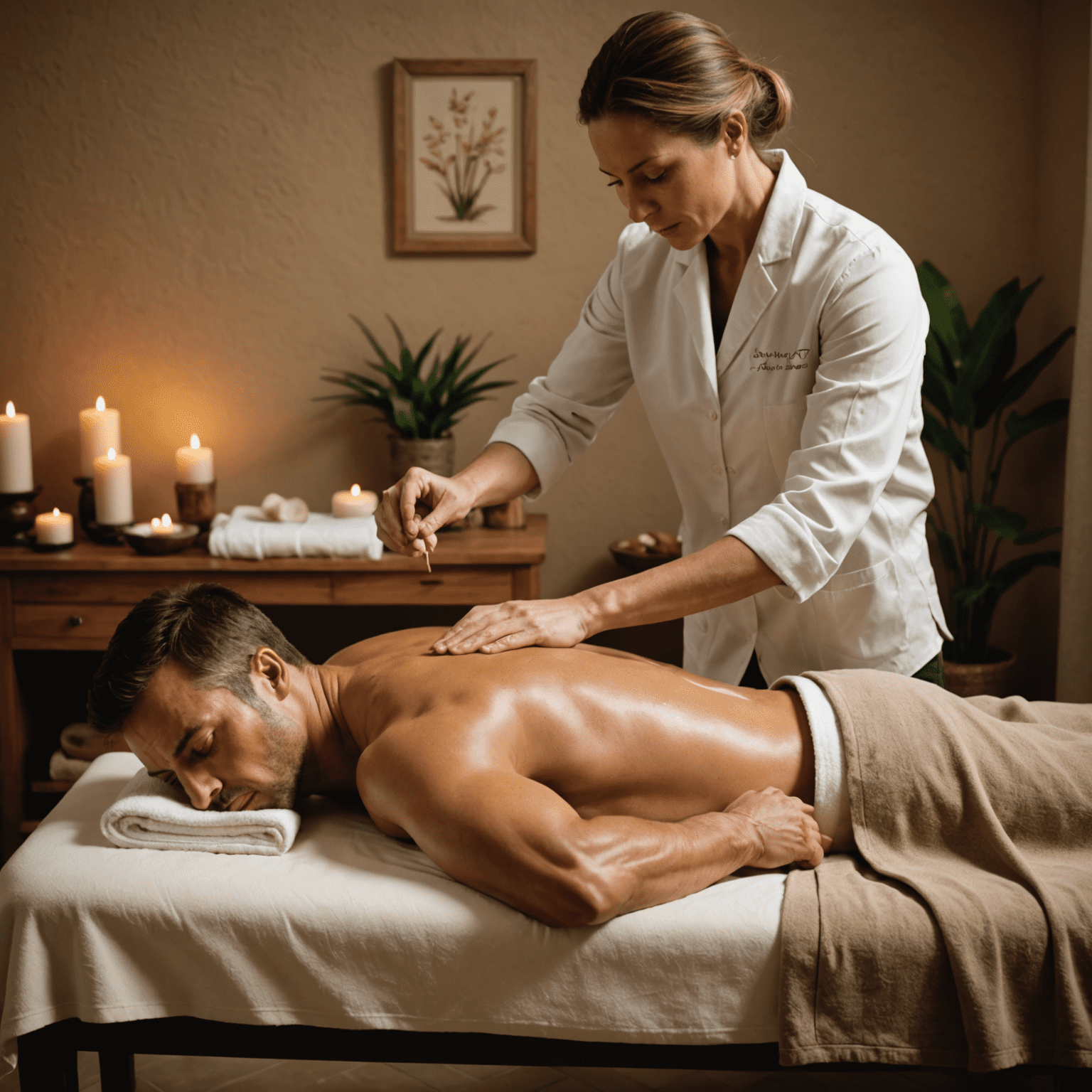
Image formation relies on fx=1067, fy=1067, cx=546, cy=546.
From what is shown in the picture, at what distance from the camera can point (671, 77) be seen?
1.46m

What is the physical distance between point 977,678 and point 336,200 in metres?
2.29

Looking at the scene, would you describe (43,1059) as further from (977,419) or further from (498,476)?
(977,419)

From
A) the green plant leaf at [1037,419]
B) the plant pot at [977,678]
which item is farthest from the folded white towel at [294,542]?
the green plant leaf at [1037,419]

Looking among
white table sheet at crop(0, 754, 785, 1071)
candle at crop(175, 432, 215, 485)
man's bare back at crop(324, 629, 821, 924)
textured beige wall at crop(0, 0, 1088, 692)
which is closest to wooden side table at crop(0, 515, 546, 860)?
candle at crop(175, 432, 215, 485)

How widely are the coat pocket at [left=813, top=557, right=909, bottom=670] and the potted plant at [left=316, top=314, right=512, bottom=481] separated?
145 centimetres

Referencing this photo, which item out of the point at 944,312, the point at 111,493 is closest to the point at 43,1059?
the point at 111,493

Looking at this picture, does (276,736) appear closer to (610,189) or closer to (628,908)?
(628,908)

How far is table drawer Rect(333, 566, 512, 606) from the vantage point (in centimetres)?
278

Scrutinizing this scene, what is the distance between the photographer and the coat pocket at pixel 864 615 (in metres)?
1.72

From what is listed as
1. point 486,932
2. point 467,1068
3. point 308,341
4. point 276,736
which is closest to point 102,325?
point 308,341

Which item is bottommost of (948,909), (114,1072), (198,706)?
(114,1072)

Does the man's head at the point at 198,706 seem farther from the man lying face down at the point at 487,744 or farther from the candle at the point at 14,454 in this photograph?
the candle at the point at 14,454

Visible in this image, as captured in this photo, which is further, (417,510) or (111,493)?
(111,493)

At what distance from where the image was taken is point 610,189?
3.15 meters
